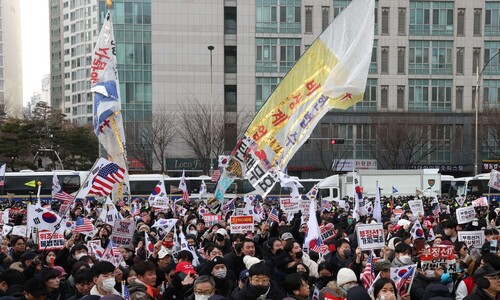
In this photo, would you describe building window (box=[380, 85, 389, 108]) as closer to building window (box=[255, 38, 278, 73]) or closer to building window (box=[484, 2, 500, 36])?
building window (box=[255, 38, 278, 73])

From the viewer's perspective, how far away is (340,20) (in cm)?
988

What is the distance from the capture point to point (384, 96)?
51.6 m

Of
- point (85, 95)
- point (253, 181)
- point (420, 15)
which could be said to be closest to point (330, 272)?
point (253, 181)

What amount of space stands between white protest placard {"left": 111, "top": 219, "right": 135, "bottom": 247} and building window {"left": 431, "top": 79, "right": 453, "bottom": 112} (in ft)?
148

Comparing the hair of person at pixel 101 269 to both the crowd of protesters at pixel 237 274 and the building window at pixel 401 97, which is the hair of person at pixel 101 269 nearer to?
the crowd of protesters at pixel 237 274

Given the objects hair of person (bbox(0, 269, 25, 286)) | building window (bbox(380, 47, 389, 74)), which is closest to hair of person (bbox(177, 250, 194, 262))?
hair of person (bbox(0, 269, 25, 286))

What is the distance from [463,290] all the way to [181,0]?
1869 inches

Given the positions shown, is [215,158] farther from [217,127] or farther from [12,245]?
[12,245]

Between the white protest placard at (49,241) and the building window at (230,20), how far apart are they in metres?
44.1

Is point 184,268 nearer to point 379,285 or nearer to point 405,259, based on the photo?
point 379,285

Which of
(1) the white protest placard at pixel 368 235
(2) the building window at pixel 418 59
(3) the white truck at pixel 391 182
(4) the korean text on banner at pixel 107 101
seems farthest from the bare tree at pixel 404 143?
(1) the white protest placard at pixel 368 235

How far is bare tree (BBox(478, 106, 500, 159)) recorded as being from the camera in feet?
152

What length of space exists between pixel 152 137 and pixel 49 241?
40569 millimetres

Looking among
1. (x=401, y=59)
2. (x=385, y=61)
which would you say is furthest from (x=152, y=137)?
(x=401, y=59)
